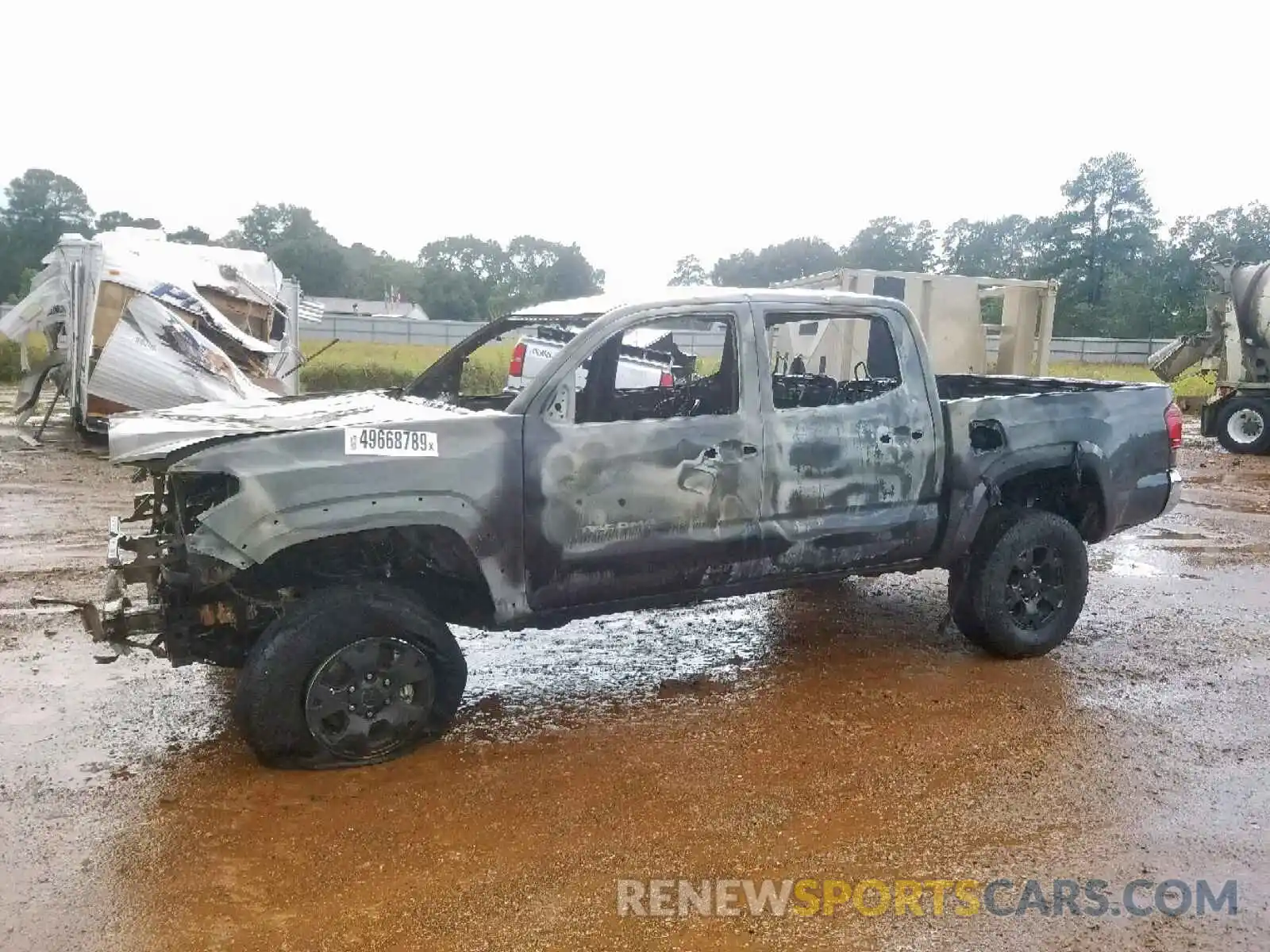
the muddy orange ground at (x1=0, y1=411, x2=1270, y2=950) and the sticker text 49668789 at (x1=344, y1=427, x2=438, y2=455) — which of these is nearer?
the muddy orange ground at (x1=0, y1=411, x2=1270, y2=950)

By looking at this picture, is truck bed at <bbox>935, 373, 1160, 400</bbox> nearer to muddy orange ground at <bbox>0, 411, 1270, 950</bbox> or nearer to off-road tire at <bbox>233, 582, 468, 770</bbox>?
muddy orange ground at <bbox>0, 411, 1270, 950</bbox>

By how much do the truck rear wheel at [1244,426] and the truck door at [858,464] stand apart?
12.3 m

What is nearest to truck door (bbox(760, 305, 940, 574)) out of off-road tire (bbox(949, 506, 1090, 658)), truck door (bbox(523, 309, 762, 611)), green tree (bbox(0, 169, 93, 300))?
truck door (bbox(523, 309, 762, 611))

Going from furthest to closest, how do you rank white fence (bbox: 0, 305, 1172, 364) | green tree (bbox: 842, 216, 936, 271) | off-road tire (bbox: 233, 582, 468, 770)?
green tree (bbox: 842, 216, 936, 271)
white fence (bbox: 0, 305, 1172, 364)
off-road tire (bbox: 233, 582, 468, 770)

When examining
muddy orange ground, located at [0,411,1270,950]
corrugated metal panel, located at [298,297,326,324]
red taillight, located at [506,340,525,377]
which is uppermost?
corrugated metal panel, located at [298,297,326,324]

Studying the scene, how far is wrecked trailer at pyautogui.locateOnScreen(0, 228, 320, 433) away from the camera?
1219 centimetres

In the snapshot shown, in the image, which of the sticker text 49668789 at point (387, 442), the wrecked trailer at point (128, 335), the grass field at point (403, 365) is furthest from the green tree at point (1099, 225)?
the sticker text 49668789 at point (387, 442)

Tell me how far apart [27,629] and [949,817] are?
4804mm

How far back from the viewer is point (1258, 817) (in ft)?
12.5

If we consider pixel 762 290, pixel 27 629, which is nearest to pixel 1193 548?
pixel 762 290

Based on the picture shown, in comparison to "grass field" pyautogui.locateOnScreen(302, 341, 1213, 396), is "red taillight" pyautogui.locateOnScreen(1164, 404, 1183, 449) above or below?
above

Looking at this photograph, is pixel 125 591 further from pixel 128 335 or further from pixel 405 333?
pixel 405 333

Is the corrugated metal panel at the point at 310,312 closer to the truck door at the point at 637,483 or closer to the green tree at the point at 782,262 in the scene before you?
the truck door at the point at 637,483

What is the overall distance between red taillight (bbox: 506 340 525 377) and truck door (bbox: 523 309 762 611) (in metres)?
4.40
